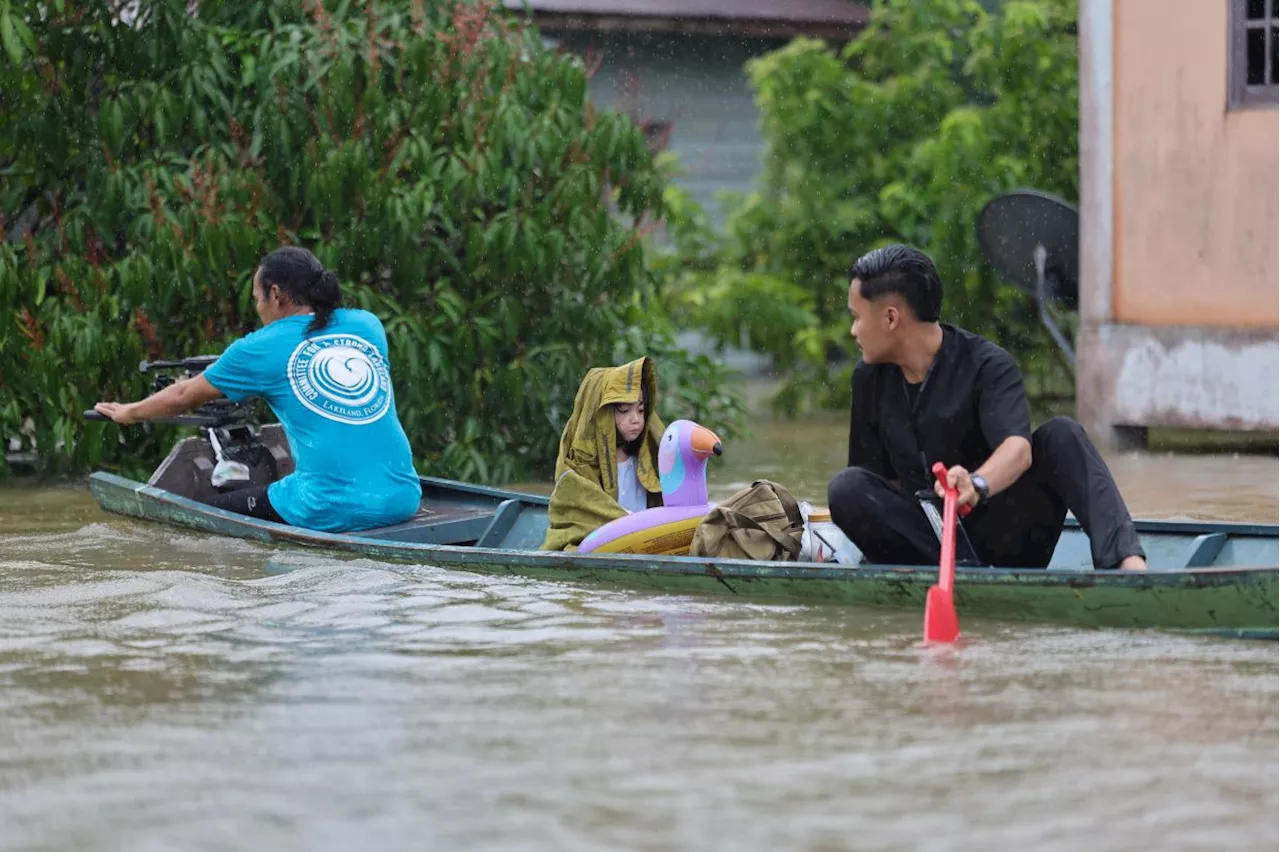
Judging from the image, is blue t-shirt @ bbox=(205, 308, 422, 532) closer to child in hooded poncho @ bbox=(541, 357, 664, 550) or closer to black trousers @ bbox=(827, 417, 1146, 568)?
child in hooded poncho @ bbox=(541, 357, 664, 550)

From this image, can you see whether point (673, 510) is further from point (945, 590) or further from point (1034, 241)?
point (1034, 241)

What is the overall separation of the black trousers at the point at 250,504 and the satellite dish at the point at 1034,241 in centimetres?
677

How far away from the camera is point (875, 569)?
7.12m

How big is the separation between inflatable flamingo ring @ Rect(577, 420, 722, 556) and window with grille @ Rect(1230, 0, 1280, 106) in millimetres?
6783

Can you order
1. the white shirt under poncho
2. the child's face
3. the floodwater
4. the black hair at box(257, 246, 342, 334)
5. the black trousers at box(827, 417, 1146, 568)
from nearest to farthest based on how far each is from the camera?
the floodwater, the black trousers at box(827, 417, 1146, 568), the child's face, the white shirt under poncho, the black hair at box(257, 246, 342, 334)

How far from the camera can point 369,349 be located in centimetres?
941

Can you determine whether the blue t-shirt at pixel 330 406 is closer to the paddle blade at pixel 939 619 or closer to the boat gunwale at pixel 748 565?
the boat gunwale at pixel 748 565

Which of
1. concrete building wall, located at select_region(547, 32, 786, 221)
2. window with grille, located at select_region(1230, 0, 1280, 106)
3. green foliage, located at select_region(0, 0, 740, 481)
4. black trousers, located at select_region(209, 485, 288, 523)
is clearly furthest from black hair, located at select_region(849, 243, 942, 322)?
concrete building wall, located at select_region(547, 32, 786, 221)

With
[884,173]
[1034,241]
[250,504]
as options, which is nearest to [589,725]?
[250,504]

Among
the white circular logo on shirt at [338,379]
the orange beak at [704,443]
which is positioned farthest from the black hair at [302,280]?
the orange beak at [704,443]

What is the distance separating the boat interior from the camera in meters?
7.66

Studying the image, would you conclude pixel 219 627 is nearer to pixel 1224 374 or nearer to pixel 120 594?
pixel 120 594

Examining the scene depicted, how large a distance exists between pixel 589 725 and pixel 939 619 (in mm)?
1498

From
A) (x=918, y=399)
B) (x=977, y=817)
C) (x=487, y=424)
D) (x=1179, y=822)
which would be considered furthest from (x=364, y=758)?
Result: (x=487, y=424)
